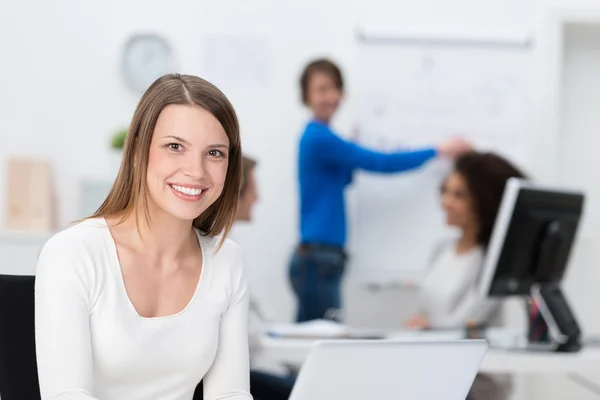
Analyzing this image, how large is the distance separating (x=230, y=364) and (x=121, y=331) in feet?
0.73

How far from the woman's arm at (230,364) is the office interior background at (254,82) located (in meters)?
2.92

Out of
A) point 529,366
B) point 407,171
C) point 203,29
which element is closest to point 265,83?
point 203,29

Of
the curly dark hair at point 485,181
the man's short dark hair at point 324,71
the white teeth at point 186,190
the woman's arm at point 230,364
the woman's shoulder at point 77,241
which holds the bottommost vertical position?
the woman's arm at point 230,364

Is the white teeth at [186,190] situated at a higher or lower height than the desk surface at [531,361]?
higher

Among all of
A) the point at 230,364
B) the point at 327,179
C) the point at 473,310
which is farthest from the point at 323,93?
the point at 230,364

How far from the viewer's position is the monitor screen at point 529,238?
275 cm

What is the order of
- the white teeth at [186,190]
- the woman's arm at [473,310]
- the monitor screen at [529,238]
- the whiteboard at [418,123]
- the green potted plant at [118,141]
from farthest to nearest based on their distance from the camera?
the whiteboard at [418,123] < the green potted plant at [118,141] < the woman's arm at [473,310] < the monitor screen at [529,238] < the white teeth at [186,190]

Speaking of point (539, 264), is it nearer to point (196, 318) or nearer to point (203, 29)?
point (196, 318)

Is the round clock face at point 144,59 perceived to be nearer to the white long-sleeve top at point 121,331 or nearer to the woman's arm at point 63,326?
the white long-sleeve top at point 121,331

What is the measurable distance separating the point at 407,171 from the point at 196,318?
296 cm

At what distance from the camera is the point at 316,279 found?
Result: 4027mm

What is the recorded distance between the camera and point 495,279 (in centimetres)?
282

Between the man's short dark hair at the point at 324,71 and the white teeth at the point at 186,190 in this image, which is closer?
the white teeth at the point at 186,190


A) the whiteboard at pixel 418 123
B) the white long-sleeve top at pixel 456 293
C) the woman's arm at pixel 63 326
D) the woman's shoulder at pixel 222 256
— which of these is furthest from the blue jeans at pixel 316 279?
the woman's arm at pixel 63 326
